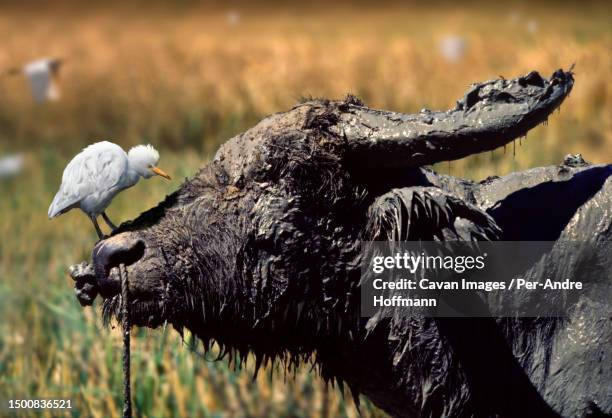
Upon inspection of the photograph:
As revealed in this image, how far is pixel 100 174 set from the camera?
3562 millimetres

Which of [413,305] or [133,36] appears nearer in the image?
[413,305]

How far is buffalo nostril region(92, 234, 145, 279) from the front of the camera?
358 cm

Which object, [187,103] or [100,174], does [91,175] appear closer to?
[100,174]

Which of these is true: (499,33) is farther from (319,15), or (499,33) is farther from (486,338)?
(486,338)

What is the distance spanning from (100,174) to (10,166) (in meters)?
9.54

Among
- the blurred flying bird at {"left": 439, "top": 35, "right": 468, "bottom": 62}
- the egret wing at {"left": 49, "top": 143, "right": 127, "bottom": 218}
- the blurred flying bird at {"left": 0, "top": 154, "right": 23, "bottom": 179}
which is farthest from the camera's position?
the blurred flying bird at {"left": 439, "top": 35, "right": 468, "bottom": 62}

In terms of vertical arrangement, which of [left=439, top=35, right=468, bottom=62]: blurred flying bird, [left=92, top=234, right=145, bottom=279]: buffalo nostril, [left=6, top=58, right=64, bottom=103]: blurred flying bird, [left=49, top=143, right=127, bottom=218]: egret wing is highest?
[left=439, top=35, right=468, bottom=62]: blurred flying bird

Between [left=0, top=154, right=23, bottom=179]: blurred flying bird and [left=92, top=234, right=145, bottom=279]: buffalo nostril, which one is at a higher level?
[left=0, top=154, right=23, bottom=179]: blurred flying bird

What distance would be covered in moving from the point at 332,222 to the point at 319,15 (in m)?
18.9

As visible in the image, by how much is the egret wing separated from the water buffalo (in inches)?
6.7

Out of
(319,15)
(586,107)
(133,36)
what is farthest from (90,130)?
(319,15)

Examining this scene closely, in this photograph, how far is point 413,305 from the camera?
377 cm

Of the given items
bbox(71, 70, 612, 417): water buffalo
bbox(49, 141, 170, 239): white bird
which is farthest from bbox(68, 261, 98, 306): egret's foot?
bbox(49, 141, 170, 239): white bird

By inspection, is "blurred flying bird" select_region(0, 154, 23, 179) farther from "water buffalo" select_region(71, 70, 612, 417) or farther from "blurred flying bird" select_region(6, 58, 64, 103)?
"water buffalo" select_region(71, 70, 612, 417)
